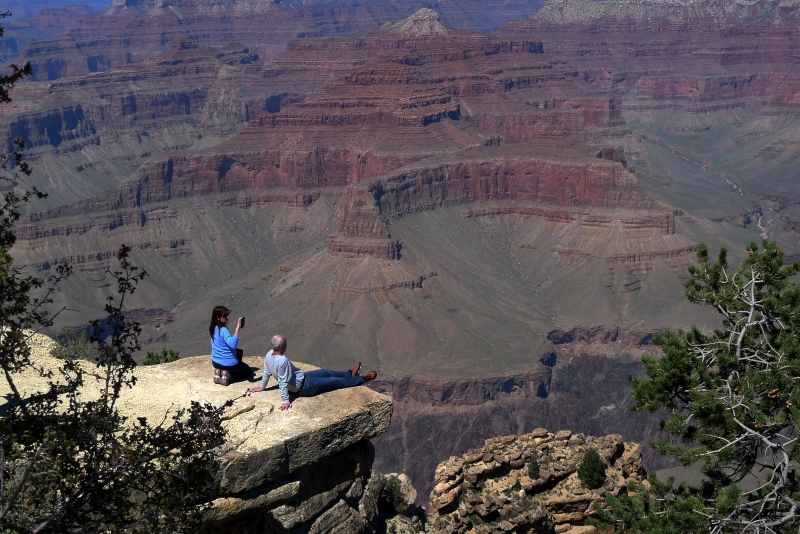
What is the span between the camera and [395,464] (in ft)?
339

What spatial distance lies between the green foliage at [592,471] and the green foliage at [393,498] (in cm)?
556

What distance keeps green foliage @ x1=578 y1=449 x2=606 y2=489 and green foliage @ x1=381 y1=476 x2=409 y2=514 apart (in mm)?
5561

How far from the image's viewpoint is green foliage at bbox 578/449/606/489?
3322 cm

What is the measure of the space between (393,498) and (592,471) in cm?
616

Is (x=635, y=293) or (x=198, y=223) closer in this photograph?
(x=635, y=293)

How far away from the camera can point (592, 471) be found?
33.2 meters

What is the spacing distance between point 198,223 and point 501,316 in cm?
6200

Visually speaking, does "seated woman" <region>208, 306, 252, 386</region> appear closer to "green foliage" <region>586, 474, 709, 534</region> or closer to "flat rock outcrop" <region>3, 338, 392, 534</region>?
"flat rock outcrop" <region>3, 338, 392, 534</region>

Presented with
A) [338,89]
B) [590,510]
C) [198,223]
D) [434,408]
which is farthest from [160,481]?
[338,89]

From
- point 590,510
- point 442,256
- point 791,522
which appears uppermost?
point 791,522

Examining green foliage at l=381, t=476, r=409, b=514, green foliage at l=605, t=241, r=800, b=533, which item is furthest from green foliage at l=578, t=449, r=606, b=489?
green foliage at l=381, t=476, r=409, b=514

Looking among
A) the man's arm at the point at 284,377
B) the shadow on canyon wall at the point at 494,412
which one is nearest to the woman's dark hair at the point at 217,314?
the man's arm at the point at 284,377

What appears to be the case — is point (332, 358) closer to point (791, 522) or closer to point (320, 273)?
point (320, 273)

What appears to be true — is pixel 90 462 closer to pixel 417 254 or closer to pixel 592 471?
pixel 592 471
